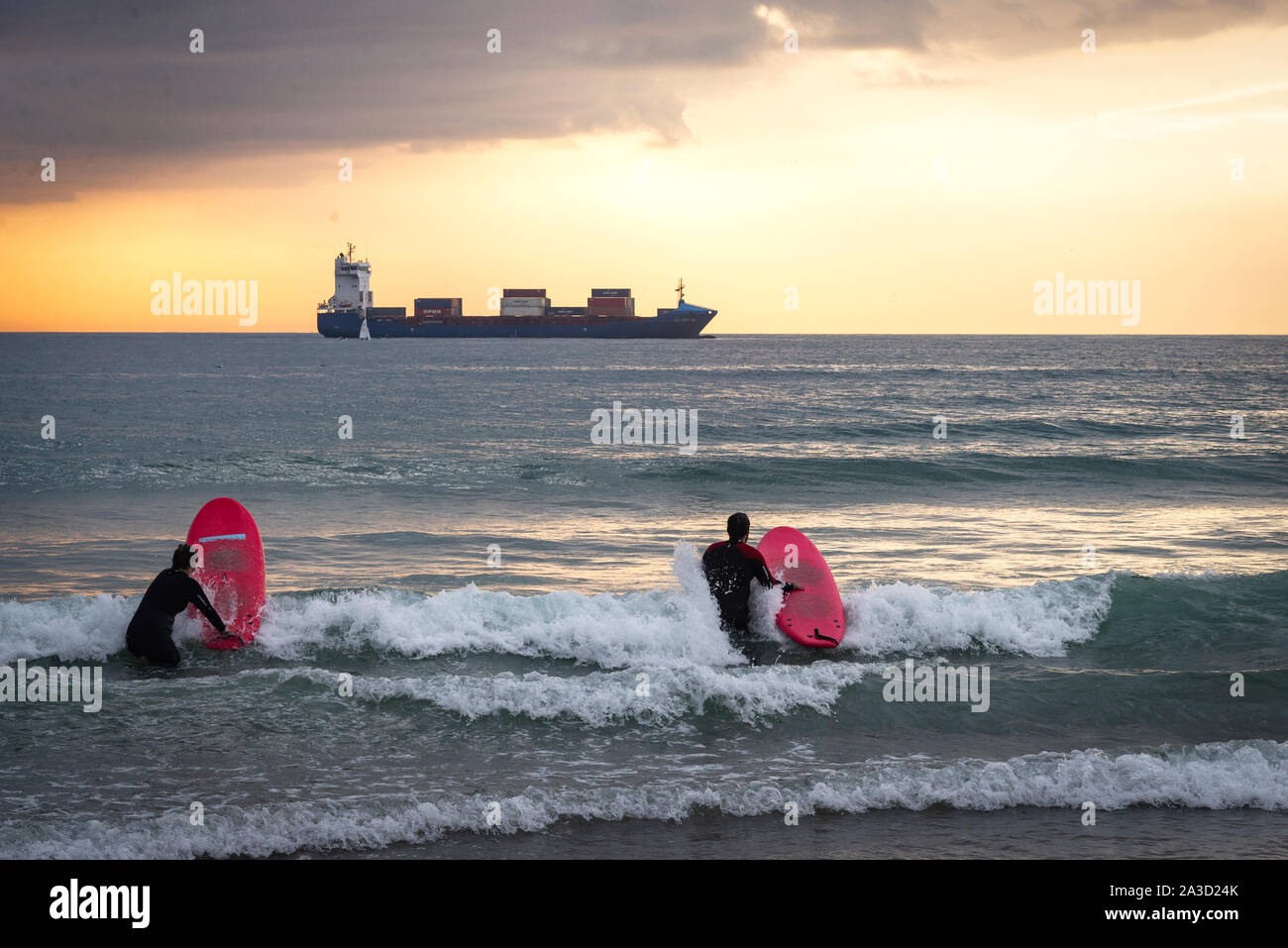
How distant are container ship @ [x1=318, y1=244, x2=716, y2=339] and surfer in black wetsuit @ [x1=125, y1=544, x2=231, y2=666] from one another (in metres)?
103

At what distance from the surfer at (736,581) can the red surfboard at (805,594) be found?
0.77 feet

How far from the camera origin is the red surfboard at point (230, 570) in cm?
807

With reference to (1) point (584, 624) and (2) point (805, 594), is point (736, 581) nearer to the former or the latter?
A: (2) point (805, 594)

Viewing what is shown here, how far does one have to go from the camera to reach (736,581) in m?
8.23

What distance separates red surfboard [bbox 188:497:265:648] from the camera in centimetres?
807

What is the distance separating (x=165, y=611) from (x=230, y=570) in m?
0.93

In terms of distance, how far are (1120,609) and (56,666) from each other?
9262mm

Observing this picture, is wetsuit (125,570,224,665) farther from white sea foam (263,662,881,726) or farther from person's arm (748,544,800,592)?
person's arm (748,544,800,592)

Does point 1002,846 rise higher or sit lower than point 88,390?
lower

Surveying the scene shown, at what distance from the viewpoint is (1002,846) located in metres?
→ 4.93

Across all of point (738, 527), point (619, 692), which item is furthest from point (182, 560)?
point (738, 527)

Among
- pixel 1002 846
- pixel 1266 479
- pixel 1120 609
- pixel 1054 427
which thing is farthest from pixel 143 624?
pixel 1054 427
